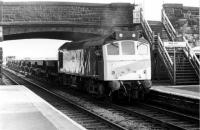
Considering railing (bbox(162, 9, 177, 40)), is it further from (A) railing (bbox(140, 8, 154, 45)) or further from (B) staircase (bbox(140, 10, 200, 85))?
(A) railing (bbox(140, 8, 154, 45))

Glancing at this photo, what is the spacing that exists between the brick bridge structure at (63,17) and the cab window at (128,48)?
1080cm

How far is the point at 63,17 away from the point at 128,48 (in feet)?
37.5

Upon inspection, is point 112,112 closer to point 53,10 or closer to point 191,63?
point 191,63

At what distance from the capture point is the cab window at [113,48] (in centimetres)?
1667

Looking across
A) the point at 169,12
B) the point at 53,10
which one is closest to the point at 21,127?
the point at 53,10

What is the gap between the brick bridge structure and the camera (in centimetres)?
2692

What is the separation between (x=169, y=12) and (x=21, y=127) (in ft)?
67.3

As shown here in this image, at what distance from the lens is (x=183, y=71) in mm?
21859

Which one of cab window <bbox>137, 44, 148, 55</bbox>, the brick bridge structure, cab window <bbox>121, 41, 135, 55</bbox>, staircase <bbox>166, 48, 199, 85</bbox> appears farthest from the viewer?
the brick bridge structure

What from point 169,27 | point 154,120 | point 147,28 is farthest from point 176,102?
point 147,28

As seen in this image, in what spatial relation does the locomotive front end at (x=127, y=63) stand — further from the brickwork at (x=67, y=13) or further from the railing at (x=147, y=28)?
the brickwork at (x=67, y=13)

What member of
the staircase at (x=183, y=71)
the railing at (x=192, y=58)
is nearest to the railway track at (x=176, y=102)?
the staircase at (x=183, y=71)

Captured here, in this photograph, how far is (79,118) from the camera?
530 inches

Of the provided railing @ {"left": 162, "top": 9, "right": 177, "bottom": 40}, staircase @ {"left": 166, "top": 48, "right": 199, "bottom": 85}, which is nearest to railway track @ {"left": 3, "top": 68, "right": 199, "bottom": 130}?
staircase @ {"left": 166, "top": 48, "right": 199, "bottom": 85}
